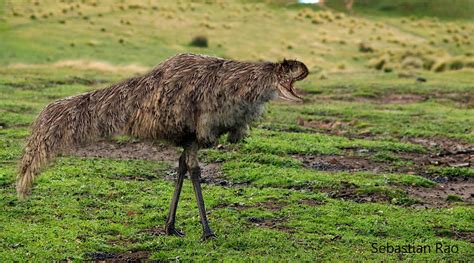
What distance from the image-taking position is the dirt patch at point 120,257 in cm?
863

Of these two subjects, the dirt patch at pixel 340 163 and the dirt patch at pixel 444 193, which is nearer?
the dirt patch at pixel 444 193

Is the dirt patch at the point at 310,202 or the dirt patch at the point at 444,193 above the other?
the dirt patch at the point at 310,202

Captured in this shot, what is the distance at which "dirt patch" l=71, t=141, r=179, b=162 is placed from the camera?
48.0ft

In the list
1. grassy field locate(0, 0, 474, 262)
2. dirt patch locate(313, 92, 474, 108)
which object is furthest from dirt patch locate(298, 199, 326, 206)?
dirt patch locate(313, 92, 474, 108)

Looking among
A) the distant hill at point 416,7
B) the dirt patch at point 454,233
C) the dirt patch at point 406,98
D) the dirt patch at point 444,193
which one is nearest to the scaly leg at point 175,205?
the dirt patch at point 454,233

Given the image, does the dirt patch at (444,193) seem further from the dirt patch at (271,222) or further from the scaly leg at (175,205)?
the scaly leg at (175,205)

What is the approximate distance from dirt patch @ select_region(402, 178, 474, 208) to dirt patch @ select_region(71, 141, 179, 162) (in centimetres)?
457

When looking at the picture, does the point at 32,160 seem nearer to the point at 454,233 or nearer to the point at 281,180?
the point at 281,180

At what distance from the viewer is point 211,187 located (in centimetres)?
1215

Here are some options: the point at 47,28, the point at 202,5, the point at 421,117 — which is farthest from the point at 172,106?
the point at 202,5

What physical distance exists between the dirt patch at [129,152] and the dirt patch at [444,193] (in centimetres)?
457

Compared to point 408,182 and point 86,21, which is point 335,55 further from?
point 408,182

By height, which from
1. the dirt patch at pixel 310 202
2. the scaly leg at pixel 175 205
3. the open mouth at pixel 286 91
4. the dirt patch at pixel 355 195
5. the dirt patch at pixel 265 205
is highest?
the open mouth at pixel 286 91

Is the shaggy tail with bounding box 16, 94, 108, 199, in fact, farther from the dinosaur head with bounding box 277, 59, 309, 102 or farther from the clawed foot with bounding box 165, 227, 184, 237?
the dinosaur head with bounding box 277, 59, 309, 102
